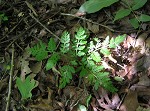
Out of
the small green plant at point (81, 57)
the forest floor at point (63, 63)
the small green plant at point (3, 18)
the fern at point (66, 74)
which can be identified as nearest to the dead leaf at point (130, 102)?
the forest floor at point (63, 63)

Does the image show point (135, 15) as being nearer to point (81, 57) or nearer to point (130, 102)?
point (81, 57)

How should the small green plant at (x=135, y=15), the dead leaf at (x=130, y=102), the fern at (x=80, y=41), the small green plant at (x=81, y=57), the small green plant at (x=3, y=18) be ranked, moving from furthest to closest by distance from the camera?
the small green plant at (x=3, y=18) < the small green plant at (x=135, y=15) < the fern at (x=80, y=41) < the small green plant at (x=81, y=57) < the dead leaf at (x=130, y=102)

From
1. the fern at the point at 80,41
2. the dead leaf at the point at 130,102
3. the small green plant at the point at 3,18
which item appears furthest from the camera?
the small green plant at the point at 3,18

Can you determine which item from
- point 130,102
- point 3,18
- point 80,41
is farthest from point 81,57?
point 3,18

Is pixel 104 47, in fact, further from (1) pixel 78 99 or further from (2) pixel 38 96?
(2) pixel 38 96

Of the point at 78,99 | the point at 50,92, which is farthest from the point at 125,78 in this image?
the point at 50,92

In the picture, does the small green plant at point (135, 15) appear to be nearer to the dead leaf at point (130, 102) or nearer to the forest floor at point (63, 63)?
the forest floor at point (63, 63)

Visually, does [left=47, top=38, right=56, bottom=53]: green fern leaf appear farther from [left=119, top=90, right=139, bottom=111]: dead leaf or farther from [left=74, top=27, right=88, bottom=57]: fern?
[left=119, top=90, right=139, bottom=111]: dead leaf
